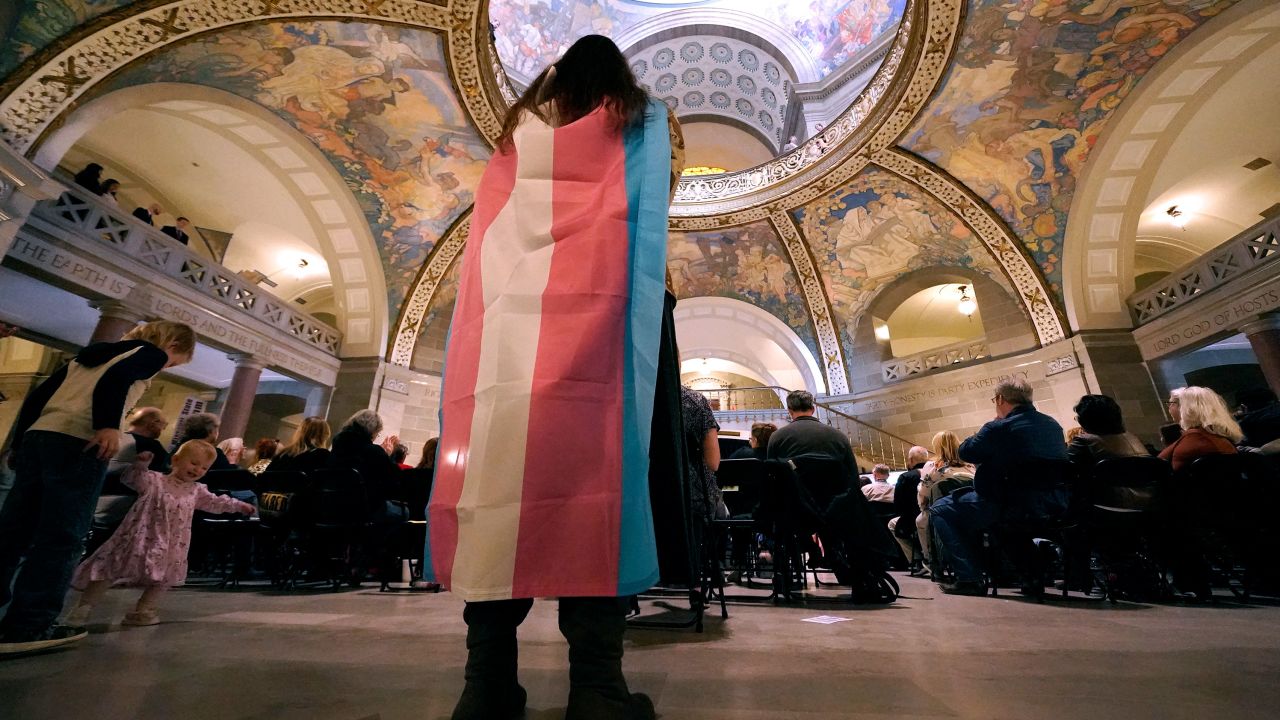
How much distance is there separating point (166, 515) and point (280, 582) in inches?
65.4

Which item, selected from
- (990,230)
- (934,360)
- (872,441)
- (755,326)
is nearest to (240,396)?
(755,326)

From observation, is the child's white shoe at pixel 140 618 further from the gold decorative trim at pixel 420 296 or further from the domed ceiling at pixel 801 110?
the gold decorative trim at pixel 420 296

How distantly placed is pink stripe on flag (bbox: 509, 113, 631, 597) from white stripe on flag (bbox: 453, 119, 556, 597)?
0.8 inches

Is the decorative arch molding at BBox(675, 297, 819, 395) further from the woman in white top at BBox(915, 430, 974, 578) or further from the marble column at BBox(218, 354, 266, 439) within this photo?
the marble column at BBox(218, 354, 266, 439)

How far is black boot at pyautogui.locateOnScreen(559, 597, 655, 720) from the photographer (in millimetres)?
801

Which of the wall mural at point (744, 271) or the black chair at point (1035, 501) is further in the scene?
the wall mural at point (744, 271)

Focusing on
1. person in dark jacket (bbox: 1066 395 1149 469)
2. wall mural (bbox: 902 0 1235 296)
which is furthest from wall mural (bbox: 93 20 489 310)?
person in dark jacket (bbox: 1066 395 1149 469)

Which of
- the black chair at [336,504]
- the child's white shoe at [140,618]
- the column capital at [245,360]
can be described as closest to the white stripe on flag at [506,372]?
the child's white shoe at [140,618]

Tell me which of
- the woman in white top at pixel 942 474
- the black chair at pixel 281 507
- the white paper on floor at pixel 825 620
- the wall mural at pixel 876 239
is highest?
the wall mural at pixel 876 239

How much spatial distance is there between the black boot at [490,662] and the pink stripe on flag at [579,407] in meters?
0.12

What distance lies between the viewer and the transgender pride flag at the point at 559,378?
87 centimetres

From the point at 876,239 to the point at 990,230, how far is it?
6.42 ft

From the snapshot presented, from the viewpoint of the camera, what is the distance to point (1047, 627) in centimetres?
189

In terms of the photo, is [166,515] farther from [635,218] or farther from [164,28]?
[164,28]
